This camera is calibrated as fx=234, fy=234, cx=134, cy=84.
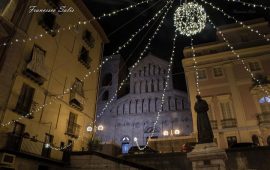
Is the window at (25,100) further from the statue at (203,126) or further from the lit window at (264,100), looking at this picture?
the lit window at (264,100)

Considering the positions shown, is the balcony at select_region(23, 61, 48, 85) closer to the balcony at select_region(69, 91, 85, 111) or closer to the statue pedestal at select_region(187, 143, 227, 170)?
the balcony at select_region(69, 91, 85, 111)

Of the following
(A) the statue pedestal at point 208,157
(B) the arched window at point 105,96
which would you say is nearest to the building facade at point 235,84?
(A) the statue pedestal at point 208,157

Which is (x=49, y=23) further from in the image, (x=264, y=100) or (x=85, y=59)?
(x=264, y=100)

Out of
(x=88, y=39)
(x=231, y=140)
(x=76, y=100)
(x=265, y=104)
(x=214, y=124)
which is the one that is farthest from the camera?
(x=88, y=39)

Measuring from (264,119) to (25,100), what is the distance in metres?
20.4

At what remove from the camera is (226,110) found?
2403 cm

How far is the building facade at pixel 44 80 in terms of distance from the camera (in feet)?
47.3

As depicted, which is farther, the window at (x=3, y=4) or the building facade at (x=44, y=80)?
the window at (x=3, y=4)

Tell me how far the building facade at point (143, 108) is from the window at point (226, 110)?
952 cm

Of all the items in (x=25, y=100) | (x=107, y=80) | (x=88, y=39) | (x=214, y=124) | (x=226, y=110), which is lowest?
(x=25, y=100)

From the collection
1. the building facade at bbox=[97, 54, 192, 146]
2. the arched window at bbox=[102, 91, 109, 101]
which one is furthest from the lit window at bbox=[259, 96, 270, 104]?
the arched window at bbox=[102, 91, 109, 101]

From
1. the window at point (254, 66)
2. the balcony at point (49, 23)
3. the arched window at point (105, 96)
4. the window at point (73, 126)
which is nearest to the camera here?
the balcony at point (49, 23)

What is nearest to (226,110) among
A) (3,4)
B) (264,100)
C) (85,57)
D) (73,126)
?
(264,100)

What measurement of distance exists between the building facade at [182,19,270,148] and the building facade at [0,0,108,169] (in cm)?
→ 1181
